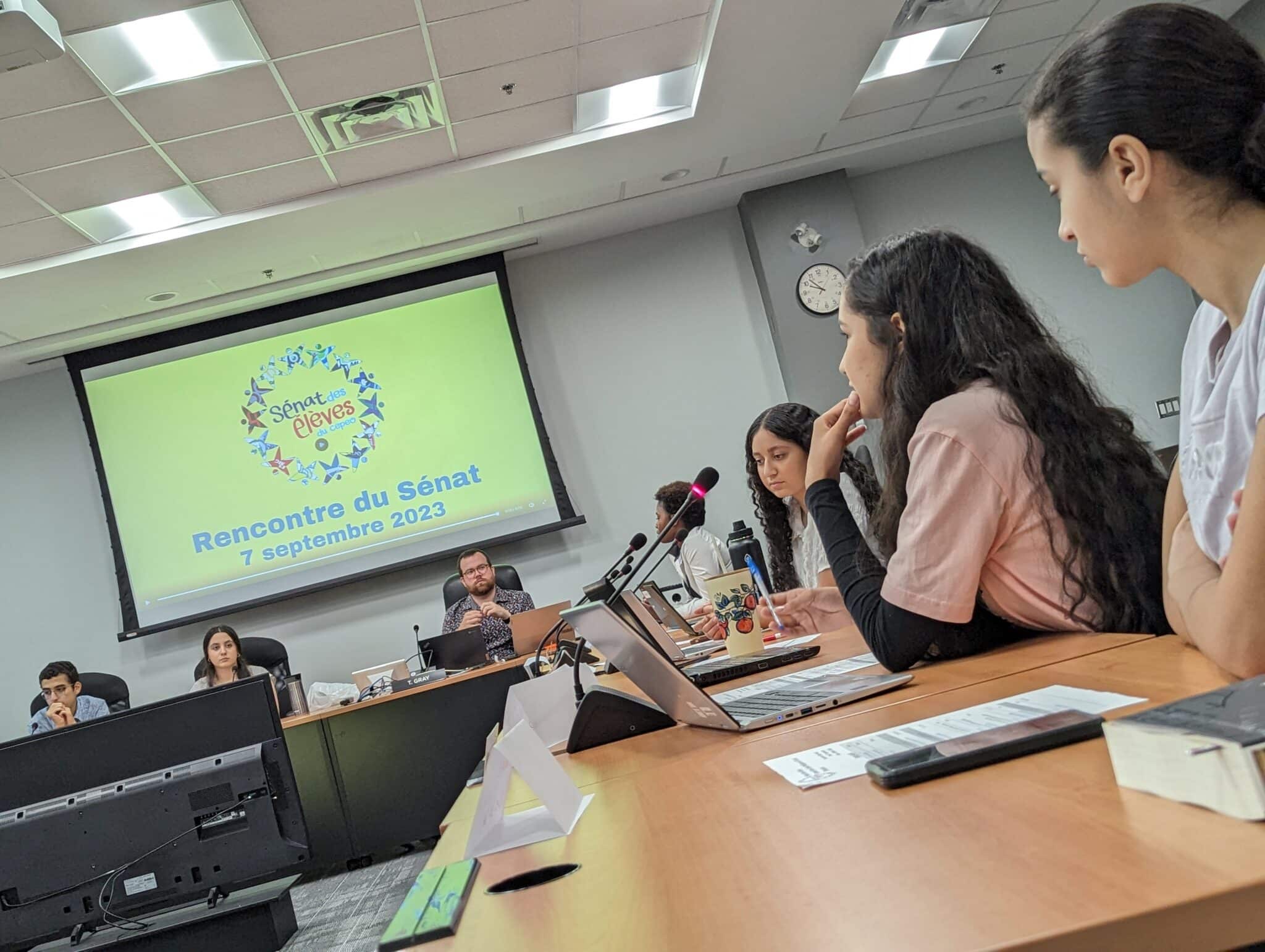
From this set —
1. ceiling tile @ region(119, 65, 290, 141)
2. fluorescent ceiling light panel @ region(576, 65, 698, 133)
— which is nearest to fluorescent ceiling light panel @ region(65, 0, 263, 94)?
ceiling tile @ region(119, 65, 290, 141)

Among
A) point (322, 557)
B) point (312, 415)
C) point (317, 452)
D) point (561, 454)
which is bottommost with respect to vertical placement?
point (322, 557)

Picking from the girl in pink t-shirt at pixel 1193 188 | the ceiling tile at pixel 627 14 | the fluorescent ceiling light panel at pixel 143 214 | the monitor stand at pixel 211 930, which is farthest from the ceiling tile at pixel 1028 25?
the monitor stand at pixel 211 930

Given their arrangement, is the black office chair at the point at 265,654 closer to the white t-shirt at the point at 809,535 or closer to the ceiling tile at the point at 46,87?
the ceiling tile at the point at 46,87

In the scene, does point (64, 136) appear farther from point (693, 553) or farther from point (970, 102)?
point (970, 102)

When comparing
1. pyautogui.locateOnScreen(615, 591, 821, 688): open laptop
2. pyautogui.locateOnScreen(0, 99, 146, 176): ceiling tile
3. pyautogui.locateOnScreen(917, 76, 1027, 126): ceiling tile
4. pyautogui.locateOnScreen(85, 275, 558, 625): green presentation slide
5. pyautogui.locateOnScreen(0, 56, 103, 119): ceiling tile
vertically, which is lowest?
pyautogui.locateOnScreen(615, 591, 821, 688): open laptop

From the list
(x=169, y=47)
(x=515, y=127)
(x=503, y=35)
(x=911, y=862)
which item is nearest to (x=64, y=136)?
(x=169, y=47)

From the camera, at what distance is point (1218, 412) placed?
1044 mm

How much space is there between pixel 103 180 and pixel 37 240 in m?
0.61

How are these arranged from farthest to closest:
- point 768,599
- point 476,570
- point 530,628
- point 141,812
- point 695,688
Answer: point 476,570 < point 530,628 < point 768,599 < point 141,812 < point 695,688

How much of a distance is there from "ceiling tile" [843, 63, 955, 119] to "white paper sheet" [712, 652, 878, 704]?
4.03 meters

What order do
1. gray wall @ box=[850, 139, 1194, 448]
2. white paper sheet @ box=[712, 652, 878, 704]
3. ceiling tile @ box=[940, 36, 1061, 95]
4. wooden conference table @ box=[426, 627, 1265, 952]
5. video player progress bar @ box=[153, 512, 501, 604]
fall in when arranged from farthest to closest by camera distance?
1. gray wall @ box=[850, 139, 1194, 448]
2. video player progress bar @ box=[153, 512, 501, 604]
3. ceiling tile @ box=[940, 36, 1061, 95]
4. white paper sheet @ box=[712, 652, 878, 704]
5. wooden conference table @ box=[426, 627, 1265, 952]

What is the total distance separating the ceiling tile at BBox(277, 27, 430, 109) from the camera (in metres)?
3.67

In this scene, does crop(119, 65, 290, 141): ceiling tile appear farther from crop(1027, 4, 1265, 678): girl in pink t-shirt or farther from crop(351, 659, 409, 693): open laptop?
crop(1027, 4, 1265, 678): girl in pink t-shirt

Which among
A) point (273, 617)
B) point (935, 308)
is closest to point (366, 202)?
point (273, 617)
